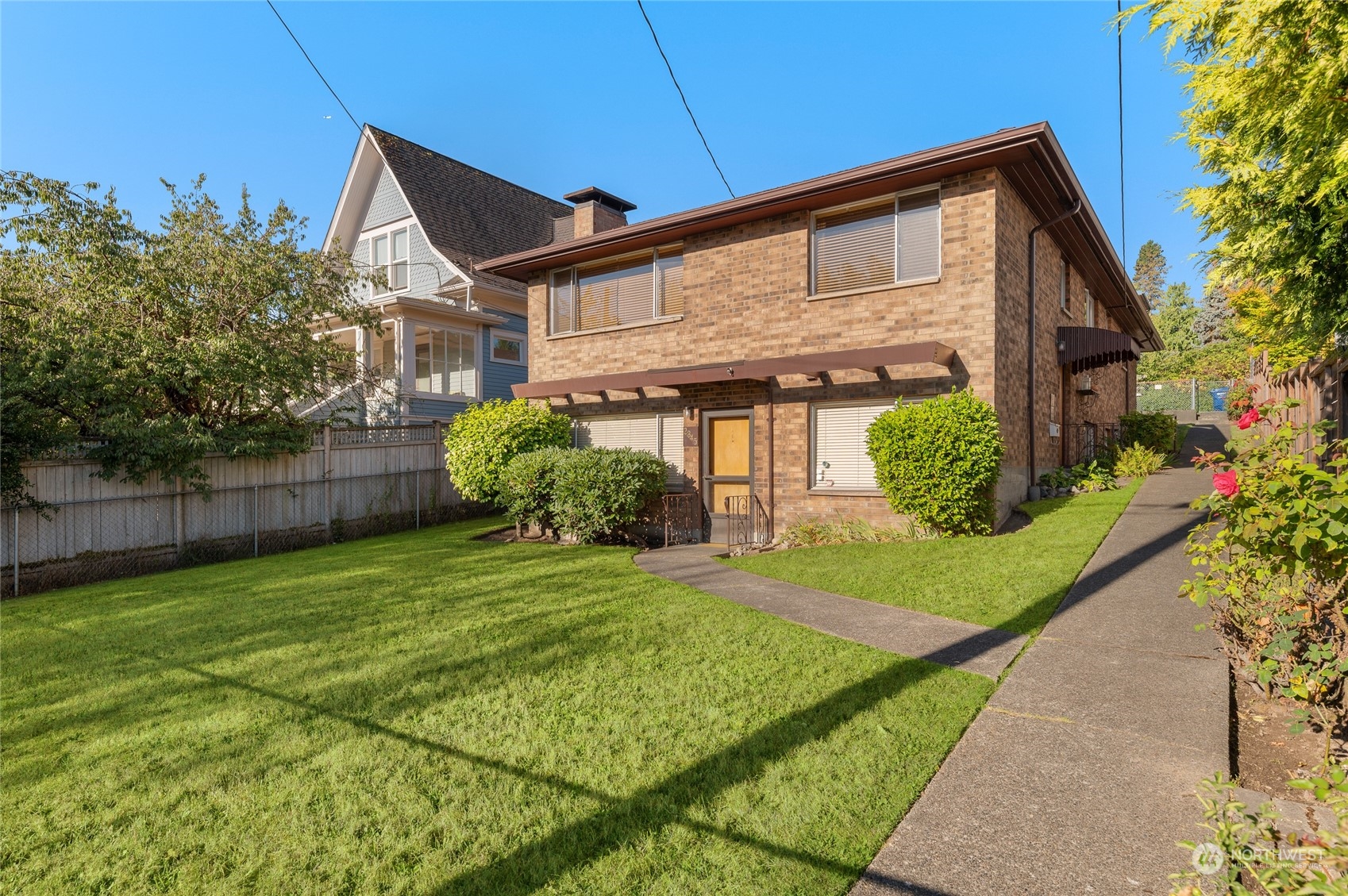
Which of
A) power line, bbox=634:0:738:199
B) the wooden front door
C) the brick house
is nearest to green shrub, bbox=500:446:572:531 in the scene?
the brick house

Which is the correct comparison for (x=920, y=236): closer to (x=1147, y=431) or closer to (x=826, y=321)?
(x=826, y=321)

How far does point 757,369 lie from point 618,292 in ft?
14.3

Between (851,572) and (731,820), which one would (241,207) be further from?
(731,820)

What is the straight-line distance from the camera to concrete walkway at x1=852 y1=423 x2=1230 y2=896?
2.70 meters

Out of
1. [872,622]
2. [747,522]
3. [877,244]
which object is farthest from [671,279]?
[872,622]

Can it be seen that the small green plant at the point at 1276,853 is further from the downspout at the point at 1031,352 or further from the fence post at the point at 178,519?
the fence post at the point at 178,519

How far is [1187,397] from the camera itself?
38.4 metres

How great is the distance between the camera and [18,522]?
9422mm

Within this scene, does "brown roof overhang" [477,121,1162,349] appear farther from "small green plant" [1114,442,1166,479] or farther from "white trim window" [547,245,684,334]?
"small green plant" [1114,442,1166,479]

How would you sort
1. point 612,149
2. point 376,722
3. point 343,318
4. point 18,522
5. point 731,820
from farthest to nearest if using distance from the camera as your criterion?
point 612,149 < point 343,318 < point 18,522 < point 376,722 < point 731,820

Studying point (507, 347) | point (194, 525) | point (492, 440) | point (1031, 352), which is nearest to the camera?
point (194, 525)

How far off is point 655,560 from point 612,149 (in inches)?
447

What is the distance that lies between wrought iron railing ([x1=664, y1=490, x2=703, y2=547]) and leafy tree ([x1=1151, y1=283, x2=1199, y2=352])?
2072 inches

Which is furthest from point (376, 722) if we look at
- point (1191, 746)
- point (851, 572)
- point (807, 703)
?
point (851, 572)
